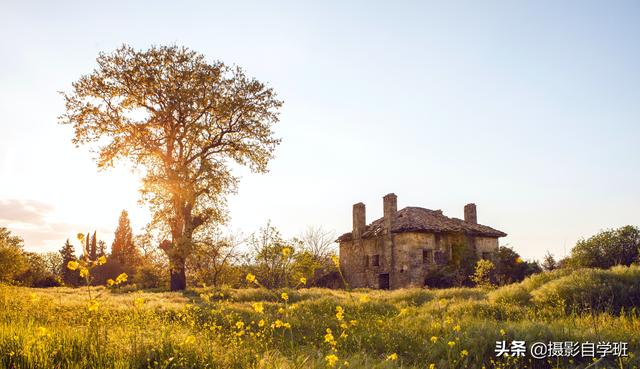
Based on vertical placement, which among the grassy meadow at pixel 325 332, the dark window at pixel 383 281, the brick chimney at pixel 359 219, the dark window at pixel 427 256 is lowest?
the dark window at pixel 383 281

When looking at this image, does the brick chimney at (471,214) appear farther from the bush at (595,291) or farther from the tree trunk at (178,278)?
the tree trunk at (178,278)

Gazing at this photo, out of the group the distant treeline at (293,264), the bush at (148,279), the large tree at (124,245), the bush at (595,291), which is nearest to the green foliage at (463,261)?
the distant treeline at (293,264)

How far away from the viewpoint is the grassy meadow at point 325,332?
A: 4.86 meters

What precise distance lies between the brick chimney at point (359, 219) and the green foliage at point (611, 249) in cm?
1493

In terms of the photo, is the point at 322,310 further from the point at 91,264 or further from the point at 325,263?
the point at 325,263

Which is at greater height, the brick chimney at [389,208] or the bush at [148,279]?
the brick chimney at [389,208]

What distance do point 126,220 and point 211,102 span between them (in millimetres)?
48310

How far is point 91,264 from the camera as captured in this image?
12.3 feet

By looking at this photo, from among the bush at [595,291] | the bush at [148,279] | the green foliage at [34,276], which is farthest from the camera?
the green foliage at [34,276]

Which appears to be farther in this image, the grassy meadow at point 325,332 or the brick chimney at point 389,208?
the brick chimney at point 389,208

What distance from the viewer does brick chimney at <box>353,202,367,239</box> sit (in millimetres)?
36062

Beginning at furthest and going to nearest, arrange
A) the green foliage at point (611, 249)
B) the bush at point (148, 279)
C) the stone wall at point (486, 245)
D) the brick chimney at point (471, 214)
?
1. the brick chimney at point (471, 214)
2. the stone wall at point (486, 245)
3. the bush at point (148, 279)
4. the green foliage at point (611, 249)

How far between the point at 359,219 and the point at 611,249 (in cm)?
1734

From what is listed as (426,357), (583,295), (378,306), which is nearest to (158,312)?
(378,306)
